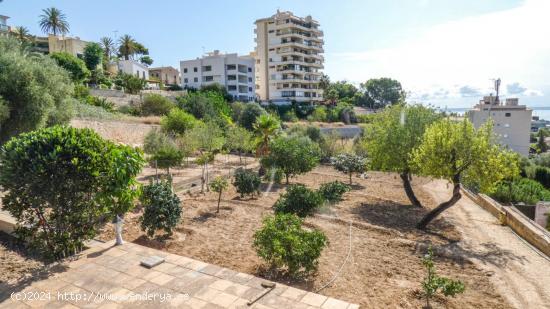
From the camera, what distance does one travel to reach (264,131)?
23141mm

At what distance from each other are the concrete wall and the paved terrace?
9.45 m

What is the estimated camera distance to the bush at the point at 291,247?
7.62 meters

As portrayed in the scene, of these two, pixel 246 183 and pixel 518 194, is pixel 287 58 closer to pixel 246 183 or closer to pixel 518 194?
pixel 518 194

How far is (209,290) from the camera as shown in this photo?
679 centimetres

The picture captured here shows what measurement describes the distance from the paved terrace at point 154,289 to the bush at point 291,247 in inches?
30.4

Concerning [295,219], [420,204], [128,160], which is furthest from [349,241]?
[420,204]

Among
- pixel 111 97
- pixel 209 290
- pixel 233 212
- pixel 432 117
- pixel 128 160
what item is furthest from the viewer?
pixel 111 97

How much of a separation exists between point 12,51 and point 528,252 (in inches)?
1051

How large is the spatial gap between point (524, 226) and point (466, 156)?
3752 mm

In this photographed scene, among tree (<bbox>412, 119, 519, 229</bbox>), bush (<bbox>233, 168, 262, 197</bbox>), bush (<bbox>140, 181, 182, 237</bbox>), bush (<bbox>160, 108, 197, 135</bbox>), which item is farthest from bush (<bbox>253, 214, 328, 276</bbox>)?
bush (<bbox>160, 108, 197, 135</bbox>)

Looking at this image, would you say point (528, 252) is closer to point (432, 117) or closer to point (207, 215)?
point (432, 117)

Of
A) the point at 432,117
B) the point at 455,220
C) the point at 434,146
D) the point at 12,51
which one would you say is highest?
the point at 12,51

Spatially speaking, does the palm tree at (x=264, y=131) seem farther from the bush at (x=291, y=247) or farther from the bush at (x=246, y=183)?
the bush at (x=291, y=247)

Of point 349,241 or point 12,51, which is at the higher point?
point 12,51
